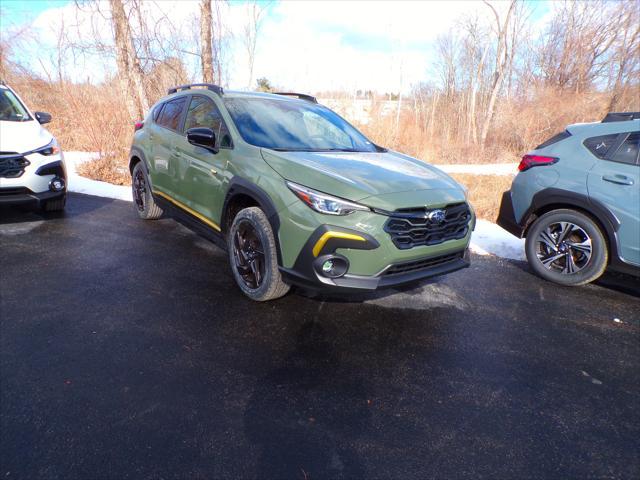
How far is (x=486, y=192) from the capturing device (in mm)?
8586

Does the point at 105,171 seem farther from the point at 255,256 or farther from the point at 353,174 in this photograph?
the point at 353,174

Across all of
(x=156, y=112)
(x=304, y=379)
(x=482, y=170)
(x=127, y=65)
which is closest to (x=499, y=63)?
(x=482, y=170)

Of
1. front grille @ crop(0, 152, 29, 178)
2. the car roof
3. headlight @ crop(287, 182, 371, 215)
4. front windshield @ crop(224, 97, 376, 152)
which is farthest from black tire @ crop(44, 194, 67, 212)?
the car roof

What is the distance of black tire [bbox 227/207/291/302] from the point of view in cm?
308

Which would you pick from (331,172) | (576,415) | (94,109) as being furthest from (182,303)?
(94,109)

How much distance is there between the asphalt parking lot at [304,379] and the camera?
1877 millimetres

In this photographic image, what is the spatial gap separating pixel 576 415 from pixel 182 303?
2.99m

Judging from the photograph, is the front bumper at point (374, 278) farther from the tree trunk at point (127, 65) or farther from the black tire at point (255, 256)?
the tree trunk at point (127, 65)

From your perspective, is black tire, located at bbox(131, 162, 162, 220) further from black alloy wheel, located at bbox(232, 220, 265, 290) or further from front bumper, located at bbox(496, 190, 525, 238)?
front bumper, located at bbox(496, 190, 525, 238)

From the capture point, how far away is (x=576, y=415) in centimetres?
230

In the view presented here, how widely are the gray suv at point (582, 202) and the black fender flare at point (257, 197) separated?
3168mm

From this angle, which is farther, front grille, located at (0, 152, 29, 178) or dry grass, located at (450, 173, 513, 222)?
dry grass, located at (450, 173, 513, 222)

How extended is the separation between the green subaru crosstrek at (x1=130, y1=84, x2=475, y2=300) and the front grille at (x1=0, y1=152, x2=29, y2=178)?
2.03 metres

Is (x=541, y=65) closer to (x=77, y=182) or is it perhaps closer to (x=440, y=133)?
(x=440, y=133)
